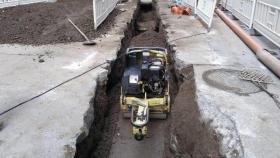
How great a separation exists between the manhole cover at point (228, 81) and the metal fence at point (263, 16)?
57.4 inches

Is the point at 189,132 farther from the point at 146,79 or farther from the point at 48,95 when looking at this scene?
the point at 48,95

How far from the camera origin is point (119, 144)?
510 centimetres

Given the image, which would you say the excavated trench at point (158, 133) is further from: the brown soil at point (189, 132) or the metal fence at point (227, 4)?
the metal fence at point (227, 4)

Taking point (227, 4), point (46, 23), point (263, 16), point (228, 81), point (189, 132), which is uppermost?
point (263, 16)

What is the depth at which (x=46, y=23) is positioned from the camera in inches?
337

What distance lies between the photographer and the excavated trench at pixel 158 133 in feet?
13.0

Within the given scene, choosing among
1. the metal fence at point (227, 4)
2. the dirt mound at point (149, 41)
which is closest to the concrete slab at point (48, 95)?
the dirt mound at point (149, 41)

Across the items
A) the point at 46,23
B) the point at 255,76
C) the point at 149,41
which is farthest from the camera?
the point at 149,41

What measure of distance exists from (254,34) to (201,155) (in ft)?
16.1

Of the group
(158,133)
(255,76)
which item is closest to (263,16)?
(255,76)

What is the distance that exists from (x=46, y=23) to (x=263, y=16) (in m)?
5.61

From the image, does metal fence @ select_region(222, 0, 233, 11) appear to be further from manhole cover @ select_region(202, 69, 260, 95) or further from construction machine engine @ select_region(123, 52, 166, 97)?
construction machine engine @ select_region(123, 52, 166, 97)

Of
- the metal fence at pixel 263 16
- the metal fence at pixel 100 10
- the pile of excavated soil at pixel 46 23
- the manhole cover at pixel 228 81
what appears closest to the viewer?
the manhole cover at pixel 228 81

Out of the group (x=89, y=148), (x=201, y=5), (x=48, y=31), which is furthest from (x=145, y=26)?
Answer: (x=89, y=148)
